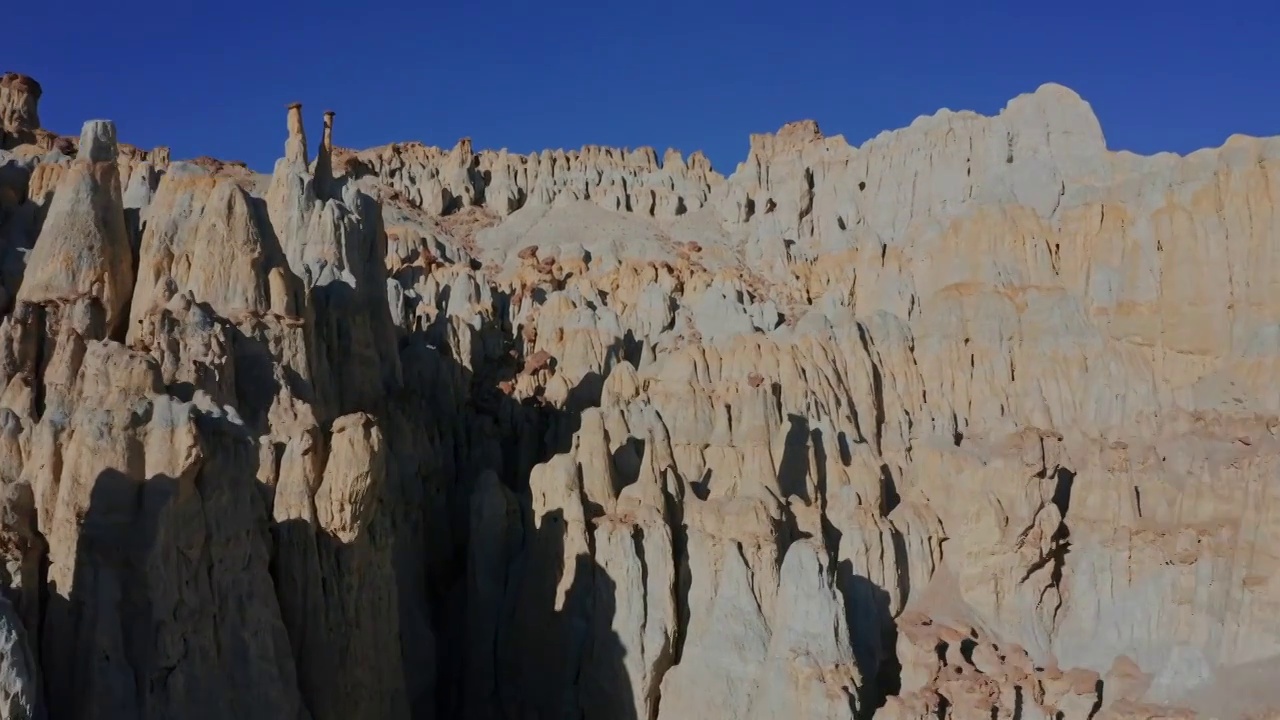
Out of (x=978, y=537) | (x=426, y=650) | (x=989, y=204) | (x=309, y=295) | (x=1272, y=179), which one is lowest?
(x=426, y=650)

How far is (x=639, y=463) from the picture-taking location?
86.4 ft

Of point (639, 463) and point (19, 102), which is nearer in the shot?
point (639, 463)

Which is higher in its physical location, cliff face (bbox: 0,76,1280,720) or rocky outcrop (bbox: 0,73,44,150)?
rocky outcrop (bbox: 0,73,44,150)

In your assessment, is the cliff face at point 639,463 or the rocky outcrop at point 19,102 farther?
the rocky outcrop at point 19,102

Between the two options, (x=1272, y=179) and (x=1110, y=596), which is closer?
Result: (x=1110, y=596)

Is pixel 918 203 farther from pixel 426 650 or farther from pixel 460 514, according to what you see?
pixel 426 650

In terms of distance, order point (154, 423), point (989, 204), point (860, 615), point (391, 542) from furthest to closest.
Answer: point (989, 204), point (860, 615), point (391, 542), point (154, 423)

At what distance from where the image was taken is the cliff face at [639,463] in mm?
13797

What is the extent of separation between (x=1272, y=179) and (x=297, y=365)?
26.2 metres

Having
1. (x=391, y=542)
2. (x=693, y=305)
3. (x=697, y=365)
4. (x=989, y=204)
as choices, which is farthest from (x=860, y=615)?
(x=693, y=305)

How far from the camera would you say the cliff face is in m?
13.8

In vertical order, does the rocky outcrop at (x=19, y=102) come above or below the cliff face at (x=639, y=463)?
above

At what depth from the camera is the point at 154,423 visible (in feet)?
43.7

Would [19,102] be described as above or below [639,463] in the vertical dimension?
above
